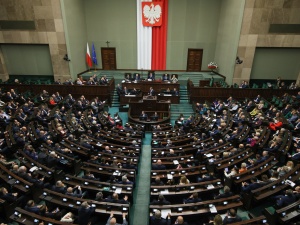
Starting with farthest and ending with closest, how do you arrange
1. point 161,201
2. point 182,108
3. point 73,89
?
point 73,89 → point 182,108 → point 161,201

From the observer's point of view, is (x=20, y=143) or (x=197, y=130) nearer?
(x=20, y=143)

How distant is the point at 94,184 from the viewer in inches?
260

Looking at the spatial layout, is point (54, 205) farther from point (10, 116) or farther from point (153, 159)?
point (10, 116)

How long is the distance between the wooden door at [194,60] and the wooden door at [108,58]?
6817 mm

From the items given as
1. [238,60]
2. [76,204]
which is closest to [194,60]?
[238,60]

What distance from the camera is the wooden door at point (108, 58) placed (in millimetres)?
20664

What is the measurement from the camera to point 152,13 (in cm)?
1917

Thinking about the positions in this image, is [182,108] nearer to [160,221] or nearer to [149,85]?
[149,85]

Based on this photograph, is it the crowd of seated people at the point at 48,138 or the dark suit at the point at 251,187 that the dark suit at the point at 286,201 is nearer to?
the dark suit at the point at 251,187

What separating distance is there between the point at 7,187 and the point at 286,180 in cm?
795

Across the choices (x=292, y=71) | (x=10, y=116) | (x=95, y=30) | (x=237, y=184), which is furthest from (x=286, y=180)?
(x=95, y=30)

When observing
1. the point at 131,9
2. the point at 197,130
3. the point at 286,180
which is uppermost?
the point at 131,9

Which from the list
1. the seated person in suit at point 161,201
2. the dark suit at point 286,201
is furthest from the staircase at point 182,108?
the dark suit at point 286,201

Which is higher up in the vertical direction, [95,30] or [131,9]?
[131,9]
